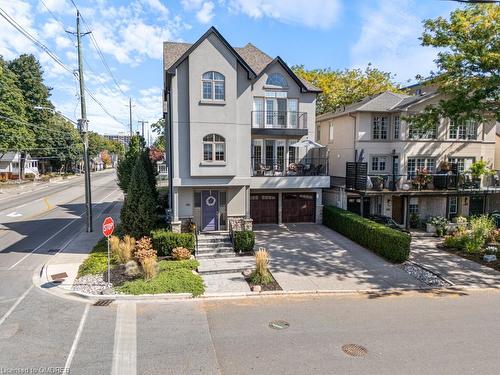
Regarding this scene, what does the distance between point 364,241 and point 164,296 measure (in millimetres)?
11679

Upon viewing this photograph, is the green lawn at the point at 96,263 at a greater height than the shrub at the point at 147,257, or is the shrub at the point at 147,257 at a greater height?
the shrub at the point at 147,257

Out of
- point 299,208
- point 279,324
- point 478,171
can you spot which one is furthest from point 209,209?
point 478,171

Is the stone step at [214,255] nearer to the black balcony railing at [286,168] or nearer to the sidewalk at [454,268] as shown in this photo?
the black balcony railing at [286,168]

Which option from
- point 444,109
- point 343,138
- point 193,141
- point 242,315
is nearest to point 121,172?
point 193,141

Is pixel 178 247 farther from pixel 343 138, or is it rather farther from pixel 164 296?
pixel 343 138

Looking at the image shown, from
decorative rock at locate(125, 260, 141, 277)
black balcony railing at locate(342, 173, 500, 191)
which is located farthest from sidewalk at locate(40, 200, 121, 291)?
black balcony railing at locate(342, 173, 500, 191)

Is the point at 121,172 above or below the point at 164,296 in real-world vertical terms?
above

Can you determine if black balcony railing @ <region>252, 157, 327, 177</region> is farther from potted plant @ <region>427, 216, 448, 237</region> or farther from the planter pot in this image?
the planter pot

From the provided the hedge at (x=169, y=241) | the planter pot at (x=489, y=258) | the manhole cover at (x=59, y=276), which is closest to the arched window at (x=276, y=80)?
the hedge at (x=169, y=241)

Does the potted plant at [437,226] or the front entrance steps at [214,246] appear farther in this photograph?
the potted plant at [437,226]

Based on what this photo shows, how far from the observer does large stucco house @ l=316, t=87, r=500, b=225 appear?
2436 cm

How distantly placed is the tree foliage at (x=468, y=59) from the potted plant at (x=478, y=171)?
16.4 feet

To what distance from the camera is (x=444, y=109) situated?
20453 mm

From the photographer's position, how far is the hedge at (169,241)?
1700cm
